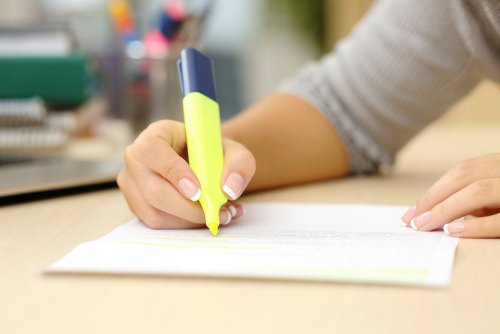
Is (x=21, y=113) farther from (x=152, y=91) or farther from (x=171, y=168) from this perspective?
(x=171, y=168)

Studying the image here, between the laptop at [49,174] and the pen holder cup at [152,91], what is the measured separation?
247 millimetres

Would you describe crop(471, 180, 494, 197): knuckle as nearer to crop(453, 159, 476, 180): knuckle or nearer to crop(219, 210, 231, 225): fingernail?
crop(453, 159, 476, 180): knuckle

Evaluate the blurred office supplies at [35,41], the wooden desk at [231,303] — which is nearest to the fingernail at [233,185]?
the wooden desk at [231,303]

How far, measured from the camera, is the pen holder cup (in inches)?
42.1

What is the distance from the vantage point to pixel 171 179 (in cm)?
52

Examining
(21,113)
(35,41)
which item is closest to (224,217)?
(21,113)

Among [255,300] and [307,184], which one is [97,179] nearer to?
[307,184]

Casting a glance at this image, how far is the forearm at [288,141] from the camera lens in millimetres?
762

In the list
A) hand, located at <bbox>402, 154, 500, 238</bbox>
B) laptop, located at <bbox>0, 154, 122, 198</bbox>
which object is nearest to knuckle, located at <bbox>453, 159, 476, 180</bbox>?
hand, located at <bbox>402, 154, 500, 238</bbox>

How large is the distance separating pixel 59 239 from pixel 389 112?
1.48ft

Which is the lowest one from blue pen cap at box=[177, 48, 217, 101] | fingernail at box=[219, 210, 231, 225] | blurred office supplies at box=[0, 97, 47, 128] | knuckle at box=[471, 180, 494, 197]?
blurred office supplies at box=[0, 97, 47, 128]

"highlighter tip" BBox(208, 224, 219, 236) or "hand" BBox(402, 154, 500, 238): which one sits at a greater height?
"hand" BBox(402, 154, 500, 238)

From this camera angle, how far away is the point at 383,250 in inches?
17.3

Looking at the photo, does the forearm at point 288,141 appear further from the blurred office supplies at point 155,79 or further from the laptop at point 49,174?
the blurred office supplies at point 155,79
